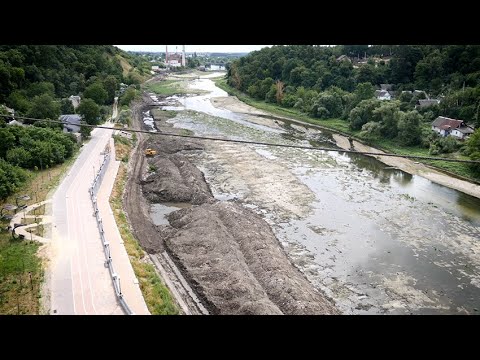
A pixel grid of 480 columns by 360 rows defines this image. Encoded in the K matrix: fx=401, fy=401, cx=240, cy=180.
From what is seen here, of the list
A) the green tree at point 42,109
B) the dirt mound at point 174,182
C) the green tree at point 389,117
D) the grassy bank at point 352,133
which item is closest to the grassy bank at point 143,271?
the dirt mound at point 174,182

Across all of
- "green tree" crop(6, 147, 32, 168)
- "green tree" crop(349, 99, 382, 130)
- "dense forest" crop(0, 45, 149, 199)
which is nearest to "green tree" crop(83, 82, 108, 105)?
"dense forest" crop(0, 45, 149, 199)

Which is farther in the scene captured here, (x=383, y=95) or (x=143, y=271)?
(x=383, y=95)

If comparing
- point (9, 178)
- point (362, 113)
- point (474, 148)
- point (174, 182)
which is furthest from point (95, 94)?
point (474, 148)

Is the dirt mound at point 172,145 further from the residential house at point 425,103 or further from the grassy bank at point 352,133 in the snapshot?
the residential house at point 425,103

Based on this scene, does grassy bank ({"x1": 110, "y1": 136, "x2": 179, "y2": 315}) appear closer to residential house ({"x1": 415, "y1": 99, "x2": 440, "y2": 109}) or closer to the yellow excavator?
the yellow excavator

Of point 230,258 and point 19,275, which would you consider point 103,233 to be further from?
point 230,258
